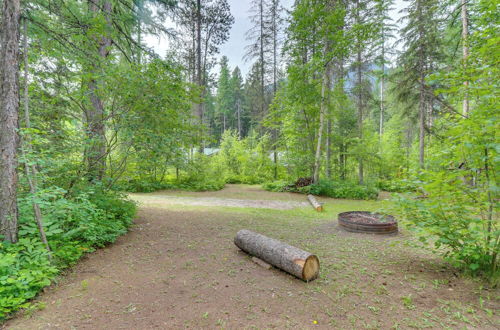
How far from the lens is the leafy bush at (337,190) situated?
9000mm

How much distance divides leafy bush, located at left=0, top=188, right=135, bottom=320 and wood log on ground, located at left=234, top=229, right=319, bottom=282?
7.95ft

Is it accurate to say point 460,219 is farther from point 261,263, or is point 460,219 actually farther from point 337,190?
point 337,190

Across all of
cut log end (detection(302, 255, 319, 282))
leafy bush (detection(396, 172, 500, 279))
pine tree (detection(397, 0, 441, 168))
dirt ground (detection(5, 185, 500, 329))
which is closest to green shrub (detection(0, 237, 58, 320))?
dirt ground (detection(5, 185, 500, 329))

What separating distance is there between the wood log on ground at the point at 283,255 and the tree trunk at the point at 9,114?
10.2ft

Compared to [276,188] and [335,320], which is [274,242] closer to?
[335,320]

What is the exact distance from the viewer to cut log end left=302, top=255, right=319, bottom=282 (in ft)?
9.07

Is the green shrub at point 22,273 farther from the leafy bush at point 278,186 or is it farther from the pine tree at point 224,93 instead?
the pine tree at point 224,93

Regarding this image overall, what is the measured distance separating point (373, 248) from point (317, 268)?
1738 millimetres

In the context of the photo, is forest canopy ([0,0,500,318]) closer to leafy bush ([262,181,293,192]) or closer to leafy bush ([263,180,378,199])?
leafy bush ([263,180,378,199])

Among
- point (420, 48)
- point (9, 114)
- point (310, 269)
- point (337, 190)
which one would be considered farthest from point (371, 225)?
point (420, 48)

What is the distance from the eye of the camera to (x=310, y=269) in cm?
282

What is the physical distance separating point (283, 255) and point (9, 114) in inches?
154

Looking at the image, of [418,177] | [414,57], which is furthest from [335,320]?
[414,57]

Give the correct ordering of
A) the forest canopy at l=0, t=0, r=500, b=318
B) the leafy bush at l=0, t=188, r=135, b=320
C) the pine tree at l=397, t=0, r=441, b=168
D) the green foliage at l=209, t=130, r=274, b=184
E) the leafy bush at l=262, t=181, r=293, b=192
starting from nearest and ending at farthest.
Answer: the leafy bush at l=0, t=188, r=135, b=320
the forest canopy at l=0, t=0, r=500, b=318
the pine tree at l=397, t=0, r=441, b=168
the leafy bush at l=262, t=181, r=293, b=192
the green foliage at l=209, t=130, r=274, b=184
